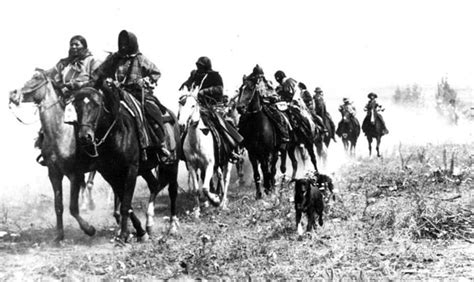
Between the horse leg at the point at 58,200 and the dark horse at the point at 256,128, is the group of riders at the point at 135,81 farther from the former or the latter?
the dark horse at the point at 256,128

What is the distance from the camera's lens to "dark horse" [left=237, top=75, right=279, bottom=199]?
13.3 m

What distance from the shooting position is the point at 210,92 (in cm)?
1194

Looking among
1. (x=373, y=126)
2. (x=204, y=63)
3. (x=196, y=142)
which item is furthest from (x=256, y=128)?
(x=373, y=126)

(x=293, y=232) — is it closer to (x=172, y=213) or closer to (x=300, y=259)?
(x=300, y=259)

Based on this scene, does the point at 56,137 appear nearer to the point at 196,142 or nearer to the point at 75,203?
the point at 75,203

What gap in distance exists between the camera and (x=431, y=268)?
6324mm

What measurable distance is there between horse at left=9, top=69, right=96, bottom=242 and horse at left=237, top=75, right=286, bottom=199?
5.28 m

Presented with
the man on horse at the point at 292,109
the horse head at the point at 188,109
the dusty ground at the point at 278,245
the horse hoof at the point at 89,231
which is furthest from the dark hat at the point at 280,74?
Result: the horse hoof at the point at 89,231

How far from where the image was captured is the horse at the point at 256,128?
13344 mm

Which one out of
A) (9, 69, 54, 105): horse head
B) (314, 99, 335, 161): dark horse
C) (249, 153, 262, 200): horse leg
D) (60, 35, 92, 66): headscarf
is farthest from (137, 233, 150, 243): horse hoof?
(314, 99, 335, 161): dark horse

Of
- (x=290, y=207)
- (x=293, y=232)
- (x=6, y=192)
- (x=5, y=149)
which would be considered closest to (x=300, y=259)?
(x=293, y=232)

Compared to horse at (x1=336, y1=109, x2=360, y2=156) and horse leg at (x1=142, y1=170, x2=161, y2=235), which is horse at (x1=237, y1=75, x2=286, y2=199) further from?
horse at (x1=336, y1=109, x2=360, y2=156)

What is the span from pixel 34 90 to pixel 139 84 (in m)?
1.76

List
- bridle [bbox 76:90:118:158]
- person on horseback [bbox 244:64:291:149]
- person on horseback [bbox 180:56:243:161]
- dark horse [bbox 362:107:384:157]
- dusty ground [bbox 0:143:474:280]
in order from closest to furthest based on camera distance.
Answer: dusty ground [bbox 0:143:474:280]
bridle [bbox 76:90:118:158]
person on horseback [bbox 180:56:243:161]
person on horseback [bbox 244:64:291:149]
dark horse [bbox 362:107:384:157]
